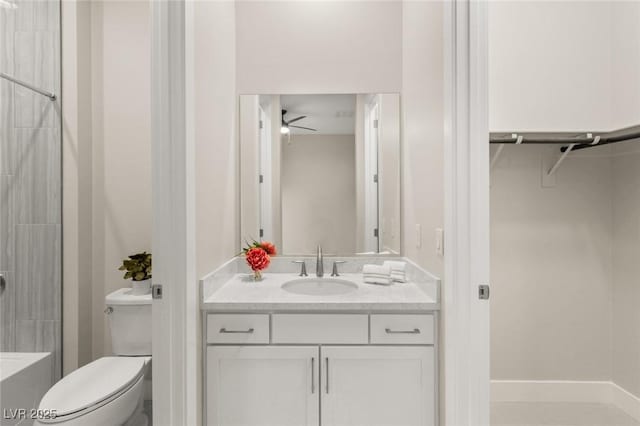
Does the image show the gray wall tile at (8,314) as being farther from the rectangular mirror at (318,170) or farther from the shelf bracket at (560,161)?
the shelf bracket at (560,161)

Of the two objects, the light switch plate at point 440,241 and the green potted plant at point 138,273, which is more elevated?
the light switch plate at point 440,241

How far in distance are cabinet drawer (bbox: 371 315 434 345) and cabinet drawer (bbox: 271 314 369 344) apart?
1.9 inches

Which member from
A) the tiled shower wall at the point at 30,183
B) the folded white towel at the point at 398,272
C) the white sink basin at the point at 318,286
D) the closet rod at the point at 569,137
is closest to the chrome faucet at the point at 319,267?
the white sink basin at the point at 318,286

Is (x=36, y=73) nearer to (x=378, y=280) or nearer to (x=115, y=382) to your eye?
(x=115, y=382)

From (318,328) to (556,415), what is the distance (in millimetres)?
1656

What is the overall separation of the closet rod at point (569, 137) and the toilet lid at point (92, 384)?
2.21m

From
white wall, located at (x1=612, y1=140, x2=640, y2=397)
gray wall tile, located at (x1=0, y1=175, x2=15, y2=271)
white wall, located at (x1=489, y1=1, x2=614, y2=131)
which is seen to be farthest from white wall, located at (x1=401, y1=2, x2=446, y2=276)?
gray wall tile, located at (x1=0, y1=175, x2=15, y2=271)

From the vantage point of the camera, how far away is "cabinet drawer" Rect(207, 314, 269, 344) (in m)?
1.70

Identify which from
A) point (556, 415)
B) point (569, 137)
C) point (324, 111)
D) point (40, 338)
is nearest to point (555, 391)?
point (556, 415)

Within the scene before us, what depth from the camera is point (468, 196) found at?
4.65 feet

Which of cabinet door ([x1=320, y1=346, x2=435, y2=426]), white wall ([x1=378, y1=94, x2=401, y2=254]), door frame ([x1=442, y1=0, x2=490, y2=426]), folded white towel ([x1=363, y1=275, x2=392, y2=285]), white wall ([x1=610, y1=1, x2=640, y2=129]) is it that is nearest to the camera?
door frame ([x1=442, y1=0, x2=490, y2=426])

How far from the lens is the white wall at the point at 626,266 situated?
2166 mm

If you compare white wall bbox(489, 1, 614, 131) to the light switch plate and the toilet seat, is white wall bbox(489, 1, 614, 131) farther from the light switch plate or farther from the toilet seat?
the toilet seat

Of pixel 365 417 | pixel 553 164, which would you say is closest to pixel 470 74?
pixel 553 164
